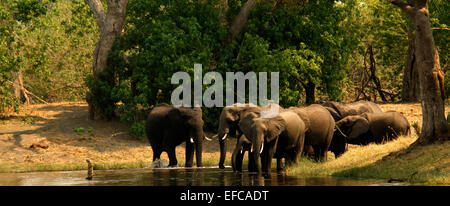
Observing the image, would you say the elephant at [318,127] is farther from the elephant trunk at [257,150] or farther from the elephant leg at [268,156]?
the elephant trunk at [257,150]

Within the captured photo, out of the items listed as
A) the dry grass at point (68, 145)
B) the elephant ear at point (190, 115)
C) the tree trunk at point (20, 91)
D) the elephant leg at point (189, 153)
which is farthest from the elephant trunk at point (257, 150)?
the tree trunk at point (20, 91)

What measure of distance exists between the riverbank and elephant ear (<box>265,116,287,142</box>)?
116 centimetres

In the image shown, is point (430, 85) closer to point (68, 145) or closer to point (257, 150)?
point (257, 150)

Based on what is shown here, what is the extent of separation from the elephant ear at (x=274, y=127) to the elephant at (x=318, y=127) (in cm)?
190

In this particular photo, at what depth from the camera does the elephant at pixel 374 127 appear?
2233 cm

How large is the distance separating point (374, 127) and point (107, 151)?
1000cm

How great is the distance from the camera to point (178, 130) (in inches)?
874

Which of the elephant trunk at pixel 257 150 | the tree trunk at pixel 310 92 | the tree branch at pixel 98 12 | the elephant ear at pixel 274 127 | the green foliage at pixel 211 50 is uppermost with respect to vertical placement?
the tree branch at pixel 98 12
